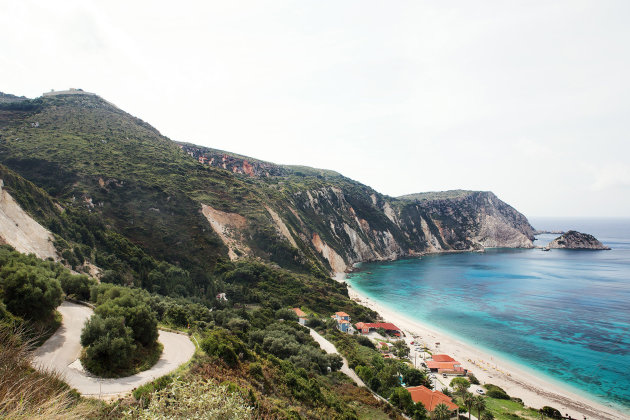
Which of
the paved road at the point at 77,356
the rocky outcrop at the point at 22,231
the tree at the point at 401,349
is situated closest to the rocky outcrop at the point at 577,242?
the tree at the point at 401,349

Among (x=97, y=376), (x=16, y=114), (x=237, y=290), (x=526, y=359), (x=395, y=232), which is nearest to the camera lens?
(x=97, y=376)

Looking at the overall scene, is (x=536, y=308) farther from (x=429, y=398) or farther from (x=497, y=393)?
(x=429, y=398)

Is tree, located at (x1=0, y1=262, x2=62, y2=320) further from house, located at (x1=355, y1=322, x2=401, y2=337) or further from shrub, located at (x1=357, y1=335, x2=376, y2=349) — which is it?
house, located at (x1=355, y1=322, x2=401, y2=337)

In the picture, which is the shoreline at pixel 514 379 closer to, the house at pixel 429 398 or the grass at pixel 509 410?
the grass at pixel 509 410

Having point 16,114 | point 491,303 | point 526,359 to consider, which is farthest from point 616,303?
point 16,114

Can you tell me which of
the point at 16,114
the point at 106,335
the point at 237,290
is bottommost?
the point at 237,290

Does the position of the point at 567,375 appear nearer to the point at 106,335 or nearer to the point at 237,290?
the point at 237,290

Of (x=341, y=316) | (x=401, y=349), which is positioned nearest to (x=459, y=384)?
(x=401, y=349)

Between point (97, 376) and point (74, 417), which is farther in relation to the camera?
point (97, 376)
